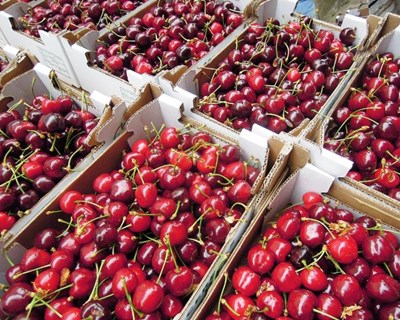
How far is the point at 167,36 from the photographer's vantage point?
200 cm

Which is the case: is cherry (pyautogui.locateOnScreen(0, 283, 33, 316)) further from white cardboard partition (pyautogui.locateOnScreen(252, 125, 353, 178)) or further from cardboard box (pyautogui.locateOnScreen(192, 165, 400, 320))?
white cardboard partition (pyautogui.locateOnScreen(252, 125, 353, 178))

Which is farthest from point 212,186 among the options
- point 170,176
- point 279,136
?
point 279,136

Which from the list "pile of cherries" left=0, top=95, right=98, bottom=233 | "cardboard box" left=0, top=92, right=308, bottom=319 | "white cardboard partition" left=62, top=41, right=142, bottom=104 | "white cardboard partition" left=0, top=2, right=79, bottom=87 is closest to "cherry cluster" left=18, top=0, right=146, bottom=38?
"white cardboard partition" left=0, top=2, right=79, bottom=87

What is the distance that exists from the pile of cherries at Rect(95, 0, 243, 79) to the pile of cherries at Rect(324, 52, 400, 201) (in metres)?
0.81

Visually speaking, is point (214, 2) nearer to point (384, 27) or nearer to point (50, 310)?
point (384, 27)

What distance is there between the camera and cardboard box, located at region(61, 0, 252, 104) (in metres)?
1.63

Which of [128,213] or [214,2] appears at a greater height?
[214,2]

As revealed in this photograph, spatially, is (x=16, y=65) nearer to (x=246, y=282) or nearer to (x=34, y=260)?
(x=34, y=260)

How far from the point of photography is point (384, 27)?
1.90 m

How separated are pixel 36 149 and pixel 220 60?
1.02m

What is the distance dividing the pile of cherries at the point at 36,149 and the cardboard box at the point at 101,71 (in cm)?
23

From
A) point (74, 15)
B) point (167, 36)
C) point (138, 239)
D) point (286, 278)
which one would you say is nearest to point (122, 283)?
point (138, 239)

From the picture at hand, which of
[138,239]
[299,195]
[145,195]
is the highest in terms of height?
[145,195]

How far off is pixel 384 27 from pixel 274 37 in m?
0.60
